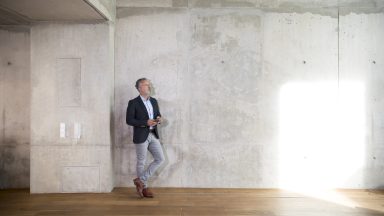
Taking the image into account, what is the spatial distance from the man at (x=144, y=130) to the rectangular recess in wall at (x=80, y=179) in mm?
699

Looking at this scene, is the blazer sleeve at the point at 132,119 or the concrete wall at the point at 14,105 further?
the concrete wall at the point at 14,105

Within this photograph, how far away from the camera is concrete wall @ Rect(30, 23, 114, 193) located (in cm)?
554

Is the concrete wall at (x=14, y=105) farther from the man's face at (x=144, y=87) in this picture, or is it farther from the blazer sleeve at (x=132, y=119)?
the man's face at (x=144, y=87)

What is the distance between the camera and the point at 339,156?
5.83 meters

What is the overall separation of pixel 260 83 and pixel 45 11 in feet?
11.4

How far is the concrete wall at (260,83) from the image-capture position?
583 centimetres

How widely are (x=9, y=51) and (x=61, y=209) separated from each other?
2988 millimetres

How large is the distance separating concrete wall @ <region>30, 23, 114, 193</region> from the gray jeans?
0.57m

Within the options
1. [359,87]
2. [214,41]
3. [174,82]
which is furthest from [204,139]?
[359,87]

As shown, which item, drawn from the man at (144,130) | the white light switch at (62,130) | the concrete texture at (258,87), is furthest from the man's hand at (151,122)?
the white light switch at (62,130)

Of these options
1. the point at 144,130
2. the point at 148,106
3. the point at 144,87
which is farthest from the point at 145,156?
the point at 144,87

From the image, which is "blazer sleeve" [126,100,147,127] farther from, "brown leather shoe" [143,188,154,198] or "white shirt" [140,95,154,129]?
"brown leather shoe" [143,188,154,198]

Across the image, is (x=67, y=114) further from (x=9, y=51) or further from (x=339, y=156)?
(x=339, y=156)

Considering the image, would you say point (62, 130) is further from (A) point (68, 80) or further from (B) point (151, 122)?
(B) point (151, 122)
